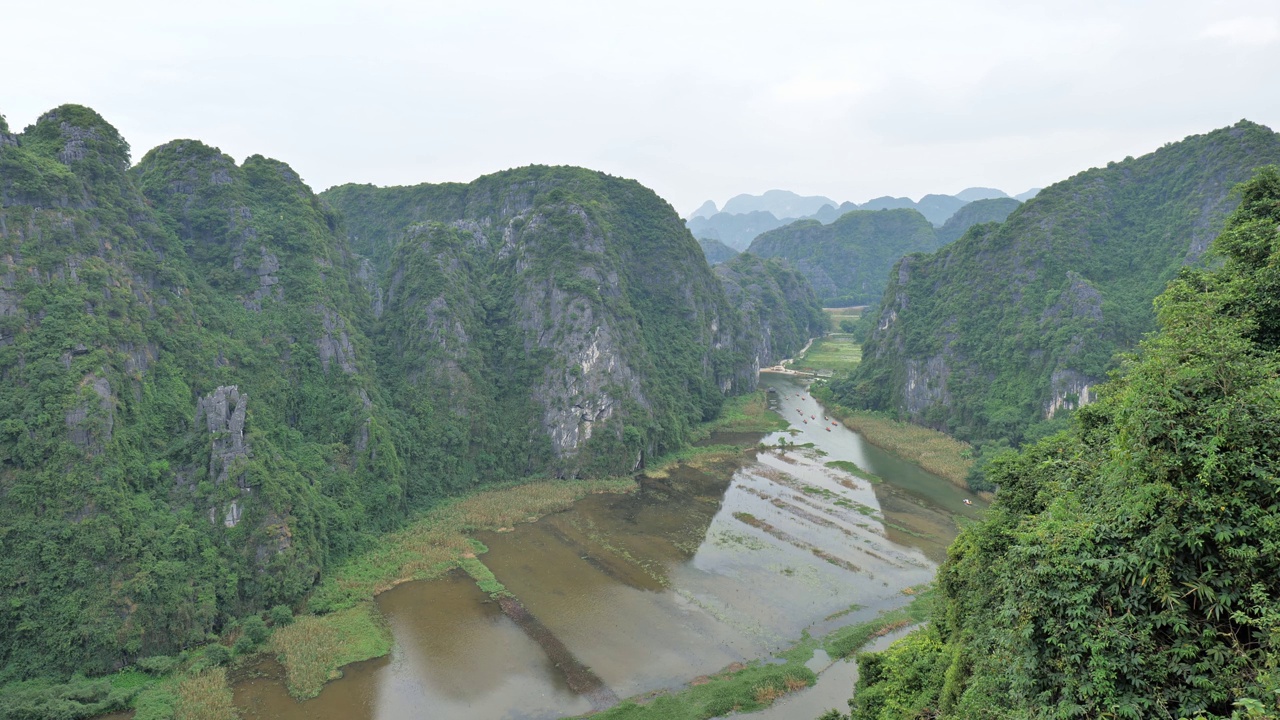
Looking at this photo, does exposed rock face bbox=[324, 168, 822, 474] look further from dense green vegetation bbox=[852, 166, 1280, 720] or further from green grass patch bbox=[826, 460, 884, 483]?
dense green vegetation bbox=[852, 166, 1280, 720]

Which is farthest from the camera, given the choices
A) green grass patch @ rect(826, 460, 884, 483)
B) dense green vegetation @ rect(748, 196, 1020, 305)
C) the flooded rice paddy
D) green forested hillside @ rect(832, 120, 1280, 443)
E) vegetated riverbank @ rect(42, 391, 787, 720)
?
dense green vegetation @ rect(748, 196, 1020, 305)

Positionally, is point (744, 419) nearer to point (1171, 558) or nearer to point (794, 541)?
point (794, 541)

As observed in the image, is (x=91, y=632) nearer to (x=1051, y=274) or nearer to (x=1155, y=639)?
(x=1155, y=639)

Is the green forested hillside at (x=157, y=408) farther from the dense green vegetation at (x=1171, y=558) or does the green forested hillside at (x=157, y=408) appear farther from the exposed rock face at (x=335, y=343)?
the dense green vegetation at (x=1171, y=558)

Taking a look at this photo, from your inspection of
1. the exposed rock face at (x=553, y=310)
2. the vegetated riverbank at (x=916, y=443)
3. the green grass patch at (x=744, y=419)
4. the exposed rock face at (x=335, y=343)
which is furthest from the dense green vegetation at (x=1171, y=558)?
the green grass patch at (x=744, y=419)

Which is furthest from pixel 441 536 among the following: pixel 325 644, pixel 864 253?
pixel 864 253

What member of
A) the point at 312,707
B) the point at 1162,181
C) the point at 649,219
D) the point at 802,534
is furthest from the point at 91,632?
the point at 1162,181

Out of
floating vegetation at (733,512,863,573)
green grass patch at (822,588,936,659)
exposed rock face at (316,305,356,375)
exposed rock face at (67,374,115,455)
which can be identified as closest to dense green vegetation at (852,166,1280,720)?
green grass patch at (822,588,936,659)
